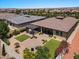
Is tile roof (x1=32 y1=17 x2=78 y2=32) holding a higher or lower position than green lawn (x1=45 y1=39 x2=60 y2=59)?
higher

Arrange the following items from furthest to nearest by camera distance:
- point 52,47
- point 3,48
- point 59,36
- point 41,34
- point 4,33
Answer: point 41,34, point 59,36, point 4,33, point 52,47, point 3,48

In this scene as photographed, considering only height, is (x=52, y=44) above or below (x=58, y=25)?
below

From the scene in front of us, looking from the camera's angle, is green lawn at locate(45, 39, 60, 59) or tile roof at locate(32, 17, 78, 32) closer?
green lawn at locate(45, 39, 60, 59)

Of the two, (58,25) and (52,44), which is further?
(58,25)

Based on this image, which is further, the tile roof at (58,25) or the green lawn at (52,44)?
the tile roof at (58,25)

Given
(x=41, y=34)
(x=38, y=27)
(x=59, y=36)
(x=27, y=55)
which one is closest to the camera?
(x=27, y=55)

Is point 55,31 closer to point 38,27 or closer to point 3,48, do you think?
point 38,27

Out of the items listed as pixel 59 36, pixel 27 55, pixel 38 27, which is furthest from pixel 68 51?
pixel 38 27

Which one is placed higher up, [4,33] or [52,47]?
[4,33]

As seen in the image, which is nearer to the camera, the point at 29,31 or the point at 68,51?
the point at 68,51

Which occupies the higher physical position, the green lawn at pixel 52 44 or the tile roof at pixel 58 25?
the tile roof at pixel 58 25
